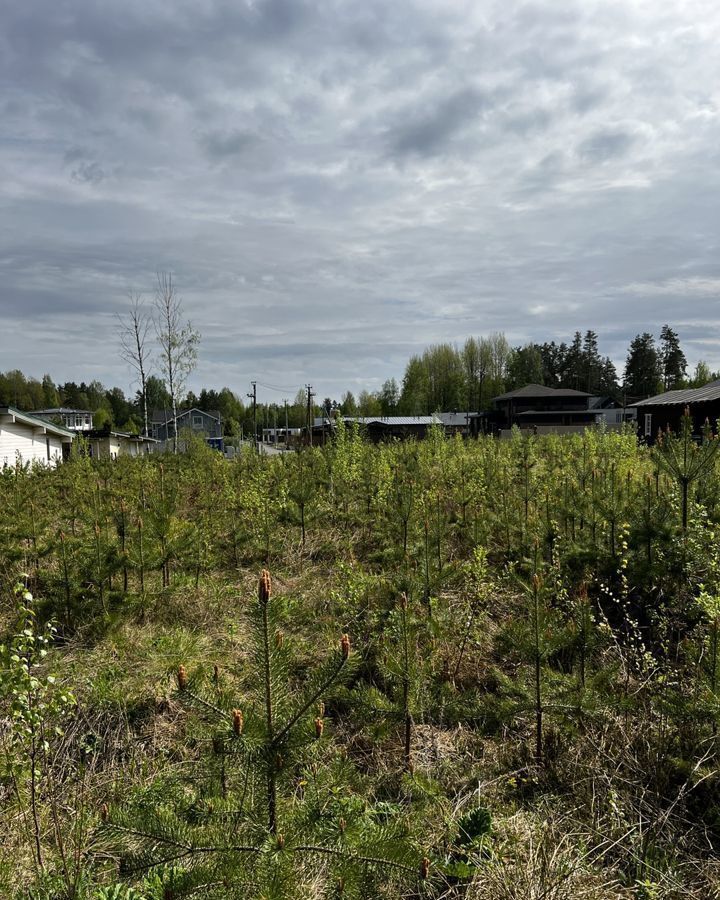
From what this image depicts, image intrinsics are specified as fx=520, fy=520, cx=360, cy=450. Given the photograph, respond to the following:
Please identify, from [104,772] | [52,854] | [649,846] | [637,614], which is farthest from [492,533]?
[52,854]

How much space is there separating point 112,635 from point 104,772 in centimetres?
172

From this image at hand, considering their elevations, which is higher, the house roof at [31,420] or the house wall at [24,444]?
the house roof at [31,420]

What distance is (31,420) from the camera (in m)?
23.3

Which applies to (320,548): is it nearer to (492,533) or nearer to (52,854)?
(492,533)

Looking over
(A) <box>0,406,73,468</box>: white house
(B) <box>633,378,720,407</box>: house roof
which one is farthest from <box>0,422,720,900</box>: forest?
(B) <box>633,378,720,407</box>: house roof

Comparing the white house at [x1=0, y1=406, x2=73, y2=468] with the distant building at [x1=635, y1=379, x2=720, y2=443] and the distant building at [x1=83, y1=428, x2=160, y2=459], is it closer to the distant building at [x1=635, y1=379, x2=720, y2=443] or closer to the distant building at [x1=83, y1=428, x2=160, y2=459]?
the distant building at [x1=83, y1=428, x2=160, y2=459]

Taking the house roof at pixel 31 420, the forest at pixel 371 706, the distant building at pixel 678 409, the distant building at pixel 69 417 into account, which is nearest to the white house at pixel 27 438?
the house roof at pixel 31 420

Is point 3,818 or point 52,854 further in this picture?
point 3,818

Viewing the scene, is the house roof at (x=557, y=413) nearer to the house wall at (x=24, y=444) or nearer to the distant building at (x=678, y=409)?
the distant building at (x=678, y=409)

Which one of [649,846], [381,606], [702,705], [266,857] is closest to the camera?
[266,857]

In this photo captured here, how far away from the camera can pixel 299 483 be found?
779cm

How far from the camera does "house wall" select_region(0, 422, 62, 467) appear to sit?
2148 centimetres

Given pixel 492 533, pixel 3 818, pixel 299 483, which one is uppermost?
pixel 299 483

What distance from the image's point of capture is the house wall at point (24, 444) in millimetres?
21484
